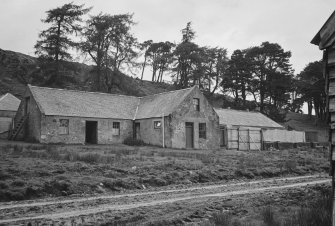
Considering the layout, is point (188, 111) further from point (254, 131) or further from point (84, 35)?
point (84, 35)

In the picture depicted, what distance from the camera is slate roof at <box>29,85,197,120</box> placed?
3309 centimetres

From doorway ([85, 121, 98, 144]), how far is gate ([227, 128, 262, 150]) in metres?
13.9

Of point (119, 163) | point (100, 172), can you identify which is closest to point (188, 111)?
point (119, 163)

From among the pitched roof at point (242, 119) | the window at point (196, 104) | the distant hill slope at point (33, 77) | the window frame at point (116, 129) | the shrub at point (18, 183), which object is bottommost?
the shrub at point (18, 183)

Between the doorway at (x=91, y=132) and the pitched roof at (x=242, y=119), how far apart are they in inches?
563

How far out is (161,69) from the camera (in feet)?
273

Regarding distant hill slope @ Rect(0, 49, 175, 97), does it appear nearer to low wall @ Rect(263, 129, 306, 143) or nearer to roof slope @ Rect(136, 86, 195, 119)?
roof slope @ Rect(136, 86, 195, 119)

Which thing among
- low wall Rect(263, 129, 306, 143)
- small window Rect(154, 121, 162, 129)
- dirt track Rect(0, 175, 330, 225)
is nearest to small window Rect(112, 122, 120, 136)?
small window Rect(154, 121, 162, 129)

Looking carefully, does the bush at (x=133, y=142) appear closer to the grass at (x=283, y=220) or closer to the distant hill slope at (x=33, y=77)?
the distant hill slope at (x=33, y=77)

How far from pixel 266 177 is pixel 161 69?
2711 inches

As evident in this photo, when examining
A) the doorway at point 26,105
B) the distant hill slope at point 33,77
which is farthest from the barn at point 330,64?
the distant hill slope at point 33,77

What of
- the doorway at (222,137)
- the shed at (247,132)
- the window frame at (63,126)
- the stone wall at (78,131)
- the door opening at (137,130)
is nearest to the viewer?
the stone wall at (78,131)

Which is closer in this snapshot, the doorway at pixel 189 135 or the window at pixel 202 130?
the doorway at pixel 189 135

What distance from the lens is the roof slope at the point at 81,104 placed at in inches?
1292
